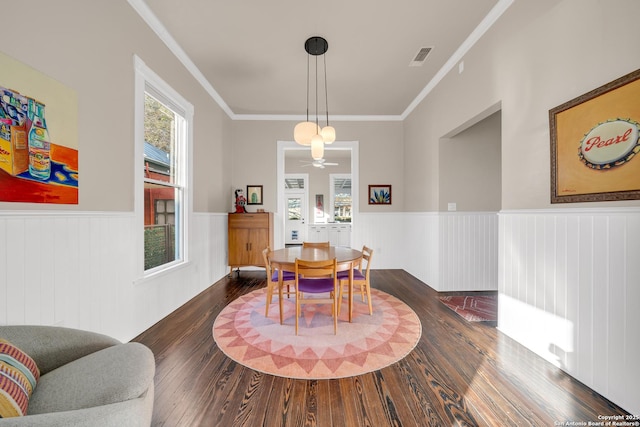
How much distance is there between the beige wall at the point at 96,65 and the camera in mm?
1597

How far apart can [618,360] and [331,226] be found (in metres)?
7.05

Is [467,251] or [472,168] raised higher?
[472,168]

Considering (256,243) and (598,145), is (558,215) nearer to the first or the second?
(598,145)

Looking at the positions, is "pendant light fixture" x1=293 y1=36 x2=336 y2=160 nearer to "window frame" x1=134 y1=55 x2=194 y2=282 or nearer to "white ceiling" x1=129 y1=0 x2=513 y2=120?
"white ceiling" x1=129 y1=0 x2=513 y2=120

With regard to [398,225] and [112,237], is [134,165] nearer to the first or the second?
[112,237]

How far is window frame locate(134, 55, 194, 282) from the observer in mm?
2447

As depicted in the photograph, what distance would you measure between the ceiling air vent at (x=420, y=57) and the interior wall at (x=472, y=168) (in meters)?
1.10

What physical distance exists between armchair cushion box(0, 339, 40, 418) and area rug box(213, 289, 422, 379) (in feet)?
3.97

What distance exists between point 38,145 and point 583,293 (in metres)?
3.62

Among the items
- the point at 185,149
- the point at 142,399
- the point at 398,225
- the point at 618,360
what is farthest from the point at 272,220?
the point at 618,360

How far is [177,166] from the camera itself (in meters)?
3.32

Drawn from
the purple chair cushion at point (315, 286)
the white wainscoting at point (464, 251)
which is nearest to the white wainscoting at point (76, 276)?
the purple chair cushion at point (315, 286)

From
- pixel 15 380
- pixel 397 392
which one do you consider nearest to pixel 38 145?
pixel 15 380

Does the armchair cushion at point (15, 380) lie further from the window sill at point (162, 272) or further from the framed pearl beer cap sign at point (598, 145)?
the framed pearl beer cap sign at point (598, 145)
